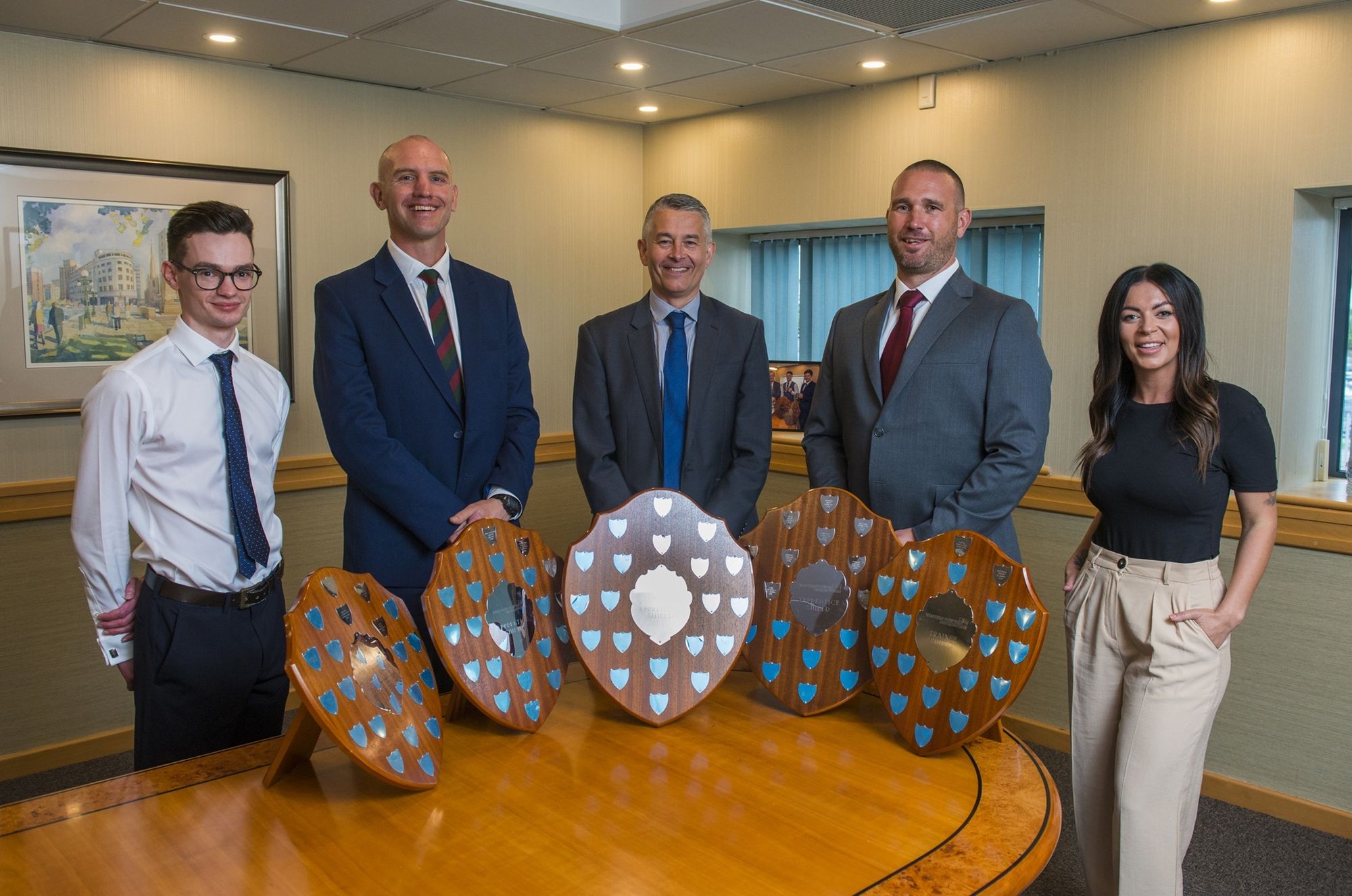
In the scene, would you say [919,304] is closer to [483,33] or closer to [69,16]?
[483,33]

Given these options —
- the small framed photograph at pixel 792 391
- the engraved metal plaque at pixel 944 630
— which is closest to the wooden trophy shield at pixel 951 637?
the engraved metal plaque at pixel 944 630

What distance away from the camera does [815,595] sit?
206 cm

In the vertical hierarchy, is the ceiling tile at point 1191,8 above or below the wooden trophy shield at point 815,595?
above

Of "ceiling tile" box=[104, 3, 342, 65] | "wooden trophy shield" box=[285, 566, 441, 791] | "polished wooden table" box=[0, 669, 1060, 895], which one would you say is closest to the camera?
"polished wooden table" box=[0, 669, 1060, 895]

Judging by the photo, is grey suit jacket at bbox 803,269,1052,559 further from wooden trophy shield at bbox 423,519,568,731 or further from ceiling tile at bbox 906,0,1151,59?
ceiling tile at bbox 906,0,1151,59

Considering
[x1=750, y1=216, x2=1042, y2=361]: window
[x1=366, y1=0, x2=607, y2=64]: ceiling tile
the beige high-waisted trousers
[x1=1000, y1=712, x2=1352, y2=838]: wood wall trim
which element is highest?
[x1=366, y1=0, x2=607, y2=64]: ceiling tile

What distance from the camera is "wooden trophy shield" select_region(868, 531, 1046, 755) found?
1.78m

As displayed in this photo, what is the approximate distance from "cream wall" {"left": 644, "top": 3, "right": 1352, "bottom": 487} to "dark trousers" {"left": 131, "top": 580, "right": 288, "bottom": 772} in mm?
2922

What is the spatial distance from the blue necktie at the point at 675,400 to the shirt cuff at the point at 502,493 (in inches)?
15.4

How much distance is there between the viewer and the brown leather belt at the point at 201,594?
2.13 metres

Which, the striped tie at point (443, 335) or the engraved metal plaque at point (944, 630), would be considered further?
the striped tie at point (443, 335)

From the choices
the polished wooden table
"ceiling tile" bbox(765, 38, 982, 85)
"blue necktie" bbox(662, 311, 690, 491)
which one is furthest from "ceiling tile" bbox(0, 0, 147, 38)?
the polished wooden table

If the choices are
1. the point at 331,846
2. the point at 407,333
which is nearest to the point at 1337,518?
the point at 407,333

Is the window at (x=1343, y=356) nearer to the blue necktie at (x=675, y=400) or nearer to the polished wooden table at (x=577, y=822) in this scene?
the blue necktie at (x=675, y=400)
